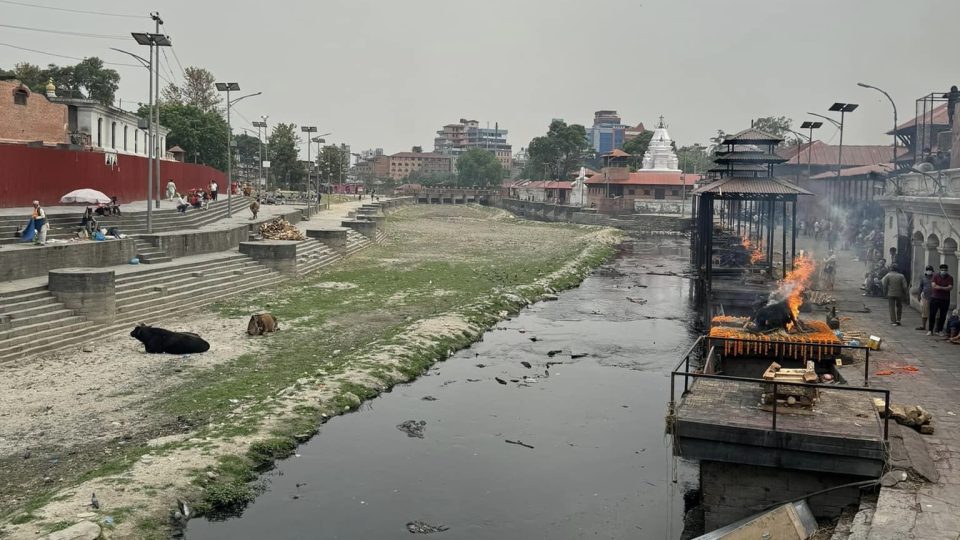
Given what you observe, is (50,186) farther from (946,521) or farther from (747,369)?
(946,521)

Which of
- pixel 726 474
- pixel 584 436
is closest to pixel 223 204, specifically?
pixel 584 436

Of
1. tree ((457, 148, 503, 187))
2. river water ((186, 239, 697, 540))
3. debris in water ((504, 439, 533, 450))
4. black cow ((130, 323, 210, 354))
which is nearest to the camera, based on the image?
river water ((186, 239, 697, 540))

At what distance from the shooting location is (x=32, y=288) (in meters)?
21.2

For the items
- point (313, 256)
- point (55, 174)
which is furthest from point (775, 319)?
point (55, 174)

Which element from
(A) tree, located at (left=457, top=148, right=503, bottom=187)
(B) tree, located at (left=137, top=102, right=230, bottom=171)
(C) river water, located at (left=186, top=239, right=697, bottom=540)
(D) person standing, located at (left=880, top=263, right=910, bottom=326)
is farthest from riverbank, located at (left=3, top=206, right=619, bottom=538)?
(A) tree, located at (left=457, top=148, right=503, bottom=187)

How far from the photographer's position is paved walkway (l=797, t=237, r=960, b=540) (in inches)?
372

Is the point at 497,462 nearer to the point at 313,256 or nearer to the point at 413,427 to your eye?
the point at 413,427

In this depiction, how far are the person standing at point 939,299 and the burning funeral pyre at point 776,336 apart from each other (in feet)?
12.6

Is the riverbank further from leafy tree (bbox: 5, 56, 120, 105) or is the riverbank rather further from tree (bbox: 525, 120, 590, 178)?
tree (bbox: 525, 120, 590, 178)

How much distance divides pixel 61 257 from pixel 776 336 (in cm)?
2020

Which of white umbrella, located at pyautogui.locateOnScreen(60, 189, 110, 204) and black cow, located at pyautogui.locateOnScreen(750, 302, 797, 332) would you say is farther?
white umbrella, located at pyautogui.locateOnScreen(60, 189, 110, 204)

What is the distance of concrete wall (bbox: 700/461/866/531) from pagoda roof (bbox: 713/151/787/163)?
20.7 meters

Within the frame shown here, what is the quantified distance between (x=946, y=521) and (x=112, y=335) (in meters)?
19.8

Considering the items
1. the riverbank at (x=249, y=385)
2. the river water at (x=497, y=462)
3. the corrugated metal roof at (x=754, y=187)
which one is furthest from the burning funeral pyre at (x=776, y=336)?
the corrugated metal roof at (x=754, y=187)
